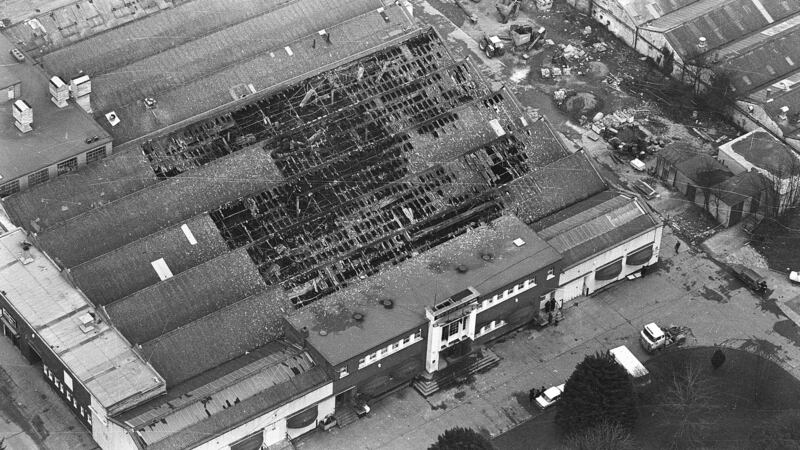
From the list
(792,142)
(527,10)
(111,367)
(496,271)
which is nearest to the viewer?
(111,367)

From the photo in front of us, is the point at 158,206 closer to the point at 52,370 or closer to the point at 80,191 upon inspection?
the point at 80,191

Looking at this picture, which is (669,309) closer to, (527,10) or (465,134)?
(465,134)

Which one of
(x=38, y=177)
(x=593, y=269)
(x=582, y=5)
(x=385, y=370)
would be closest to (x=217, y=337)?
(x=385, y=370)

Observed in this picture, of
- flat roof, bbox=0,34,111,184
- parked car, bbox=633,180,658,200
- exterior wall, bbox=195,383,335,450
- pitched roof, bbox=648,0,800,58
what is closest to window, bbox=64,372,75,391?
exterior wall, bbox=195,383,335,450

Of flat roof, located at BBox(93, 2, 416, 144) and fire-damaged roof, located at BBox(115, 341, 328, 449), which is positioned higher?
flat roof, located at BBox(93, 2, 416, 144)

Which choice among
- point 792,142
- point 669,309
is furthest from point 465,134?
point 792,142

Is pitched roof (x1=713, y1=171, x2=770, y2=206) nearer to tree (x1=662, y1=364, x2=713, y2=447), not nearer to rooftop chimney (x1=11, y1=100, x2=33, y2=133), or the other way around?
tree (x1=662, y1=364, x2=713, y2=447)
